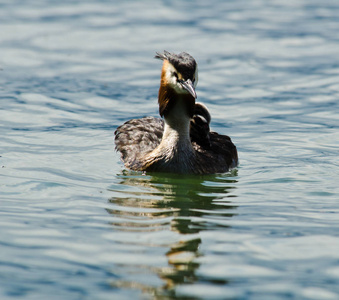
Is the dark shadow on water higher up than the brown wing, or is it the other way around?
the brown wing

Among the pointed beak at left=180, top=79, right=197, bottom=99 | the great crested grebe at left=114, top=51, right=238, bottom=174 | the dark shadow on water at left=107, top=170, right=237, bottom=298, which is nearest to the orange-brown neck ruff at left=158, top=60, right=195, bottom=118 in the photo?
the great crested grebe at left=114, top=51, right=238, bottom=174

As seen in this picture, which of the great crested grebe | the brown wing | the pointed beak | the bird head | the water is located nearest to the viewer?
the water

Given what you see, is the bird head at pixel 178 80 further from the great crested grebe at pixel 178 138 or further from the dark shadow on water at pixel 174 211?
the dark shadow on water at pixel 174 211

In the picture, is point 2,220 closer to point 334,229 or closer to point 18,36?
point 334,229

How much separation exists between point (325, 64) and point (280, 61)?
1.14 meters

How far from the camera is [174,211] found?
31.2ft

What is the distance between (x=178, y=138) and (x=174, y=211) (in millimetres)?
2156

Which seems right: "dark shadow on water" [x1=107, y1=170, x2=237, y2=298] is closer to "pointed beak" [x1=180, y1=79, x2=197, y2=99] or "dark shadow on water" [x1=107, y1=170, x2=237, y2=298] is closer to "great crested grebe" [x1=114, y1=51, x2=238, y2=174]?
"great crested grebe" [x1=114, y1=51, x2=238, y2=174]

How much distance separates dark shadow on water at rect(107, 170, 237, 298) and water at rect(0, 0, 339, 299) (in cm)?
2

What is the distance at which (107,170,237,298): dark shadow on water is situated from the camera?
7359 millimetres

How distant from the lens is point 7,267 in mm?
7406

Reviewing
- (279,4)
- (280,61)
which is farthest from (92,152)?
(279,4)

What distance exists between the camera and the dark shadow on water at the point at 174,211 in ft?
24.1

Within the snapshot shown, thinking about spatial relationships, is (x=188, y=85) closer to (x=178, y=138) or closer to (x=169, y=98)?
(x=169, y=98)
